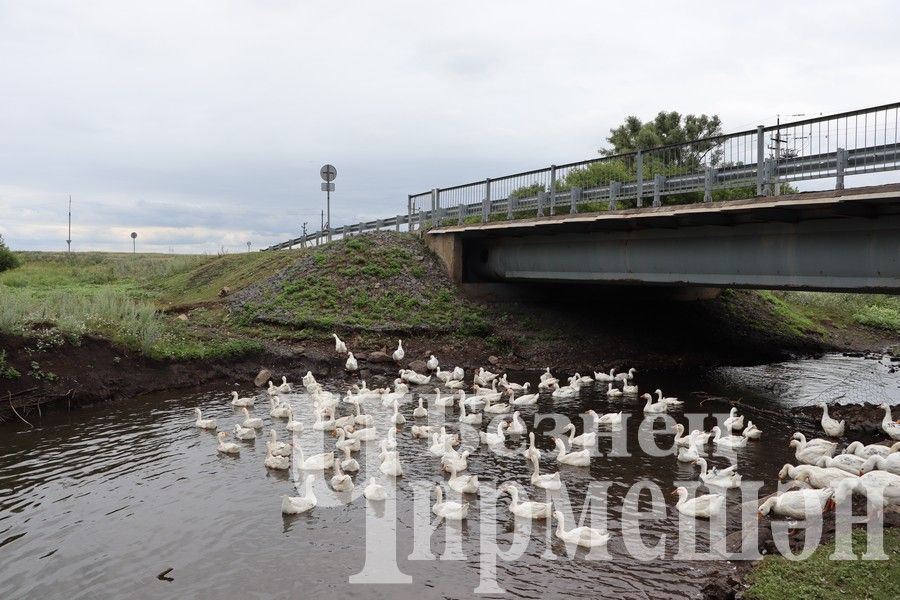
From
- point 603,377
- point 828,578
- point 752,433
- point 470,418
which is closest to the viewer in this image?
point 828,578

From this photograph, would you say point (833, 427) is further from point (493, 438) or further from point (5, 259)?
point (5, 259)

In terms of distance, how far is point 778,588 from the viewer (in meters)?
8.66

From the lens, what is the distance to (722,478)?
13.7 m

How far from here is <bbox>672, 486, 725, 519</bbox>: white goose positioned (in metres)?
12.2

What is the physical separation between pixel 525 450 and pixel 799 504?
6.49 metres

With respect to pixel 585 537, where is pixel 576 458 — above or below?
above

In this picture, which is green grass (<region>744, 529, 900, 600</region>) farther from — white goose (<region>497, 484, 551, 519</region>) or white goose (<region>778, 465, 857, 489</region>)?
white goose (<region>497, 484, 551, 519</region>)

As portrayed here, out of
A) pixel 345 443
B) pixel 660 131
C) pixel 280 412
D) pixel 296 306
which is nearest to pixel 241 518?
pixel 345 443

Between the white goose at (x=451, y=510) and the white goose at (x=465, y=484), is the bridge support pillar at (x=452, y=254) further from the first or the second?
the white goose at (x=451, y=510)

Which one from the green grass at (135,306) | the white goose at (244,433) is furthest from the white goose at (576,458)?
the green grass at (135,306)

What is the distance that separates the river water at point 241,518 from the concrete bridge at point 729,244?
4540 mm

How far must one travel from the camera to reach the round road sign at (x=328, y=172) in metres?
39.7

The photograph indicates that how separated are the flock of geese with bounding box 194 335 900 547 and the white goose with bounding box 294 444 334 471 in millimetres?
22

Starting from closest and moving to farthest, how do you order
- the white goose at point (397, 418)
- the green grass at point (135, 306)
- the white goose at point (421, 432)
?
the white goose at point (421, 432) < the white goose at point (397, 418) < the green grass at point (135, 306)
